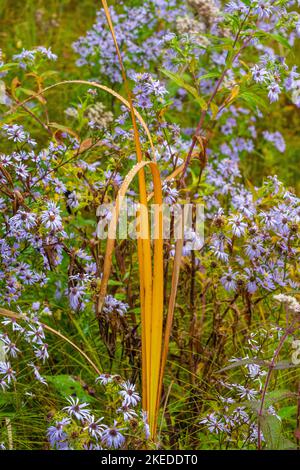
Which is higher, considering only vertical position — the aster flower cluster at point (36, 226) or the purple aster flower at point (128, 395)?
the aster flower cluster at point (36, 226)

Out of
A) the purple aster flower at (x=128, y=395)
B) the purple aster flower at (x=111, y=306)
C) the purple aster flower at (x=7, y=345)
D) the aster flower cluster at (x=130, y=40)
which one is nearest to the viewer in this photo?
the purple aster flower at (x=128, y=395)

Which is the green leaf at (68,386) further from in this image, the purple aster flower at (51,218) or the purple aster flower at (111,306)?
the purple aster flower at (51,218)

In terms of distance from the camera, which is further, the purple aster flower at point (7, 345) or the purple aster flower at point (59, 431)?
the purple aster flower at point (7, 345)

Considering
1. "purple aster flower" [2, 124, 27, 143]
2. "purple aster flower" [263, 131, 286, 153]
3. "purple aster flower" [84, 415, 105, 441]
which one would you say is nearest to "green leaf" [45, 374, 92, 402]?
"purple aster flower" [84, 415, 105, 441]

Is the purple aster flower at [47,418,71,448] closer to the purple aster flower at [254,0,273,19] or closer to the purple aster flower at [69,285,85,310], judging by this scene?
the purple aster flower at [69,285,85,310]

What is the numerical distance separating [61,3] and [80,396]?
3790 millimetres

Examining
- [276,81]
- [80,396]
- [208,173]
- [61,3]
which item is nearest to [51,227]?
[80,396]

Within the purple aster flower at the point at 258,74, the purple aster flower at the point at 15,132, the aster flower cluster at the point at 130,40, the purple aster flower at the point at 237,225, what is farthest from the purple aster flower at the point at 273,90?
the aster flower cluster at the point at 130,40

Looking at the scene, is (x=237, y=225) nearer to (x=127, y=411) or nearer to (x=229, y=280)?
(x=229, y=280)

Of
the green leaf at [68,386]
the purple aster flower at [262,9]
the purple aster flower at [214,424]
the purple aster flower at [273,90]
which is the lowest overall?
the purple aster flower at [214,424]

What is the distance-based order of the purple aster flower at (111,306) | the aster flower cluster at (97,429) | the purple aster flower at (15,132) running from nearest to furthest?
the aster flower cluster at (97,429)
the purple aster flower at (111,306)
the purple aster flower at (15,132)

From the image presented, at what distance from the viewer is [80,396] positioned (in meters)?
2.31
